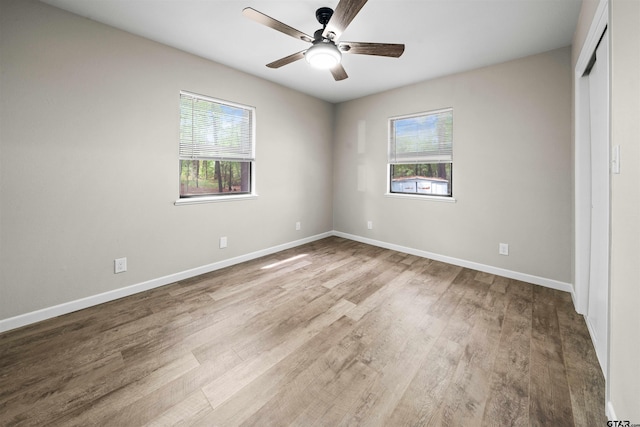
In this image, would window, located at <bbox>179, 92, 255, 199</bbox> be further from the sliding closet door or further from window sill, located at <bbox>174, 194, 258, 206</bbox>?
the sliding closet door

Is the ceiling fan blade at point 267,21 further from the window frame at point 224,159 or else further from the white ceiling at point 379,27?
the window frame at point 224,159

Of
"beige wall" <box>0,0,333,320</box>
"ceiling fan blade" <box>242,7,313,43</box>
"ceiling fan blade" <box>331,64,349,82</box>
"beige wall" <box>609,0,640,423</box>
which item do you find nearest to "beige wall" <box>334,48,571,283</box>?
"ceiling fan blade" <box>331,64,349,82</box>

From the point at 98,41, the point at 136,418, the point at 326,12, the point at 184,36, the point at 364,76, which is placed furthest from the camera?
the point at 364,76

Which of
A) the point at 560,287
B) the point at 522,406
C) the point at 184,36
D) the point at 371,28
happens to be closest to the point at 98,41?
the point at 184,36

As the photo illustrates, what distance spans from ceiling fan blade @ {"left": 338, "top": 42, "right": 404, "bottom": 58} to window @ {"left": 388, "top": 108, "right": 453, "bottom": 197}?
1.78 m

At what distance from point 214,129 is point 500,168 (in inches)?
138

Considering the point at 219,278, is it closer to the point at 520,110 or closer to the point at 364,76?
the point at 364,76

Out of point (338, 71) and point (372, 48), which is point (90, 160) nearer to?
point (338, 71)

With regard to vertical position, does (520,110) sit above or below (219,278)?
above

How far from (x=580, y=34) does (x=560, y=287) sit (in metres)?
2.37

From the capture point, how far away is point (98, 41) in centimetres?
237

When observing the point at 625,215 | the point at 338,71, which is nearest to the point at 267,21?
the point at 338,71

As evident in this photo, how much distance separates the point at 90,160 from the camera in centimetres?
237

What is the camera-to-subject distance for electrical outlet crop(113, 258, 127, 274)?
2.56 meters
